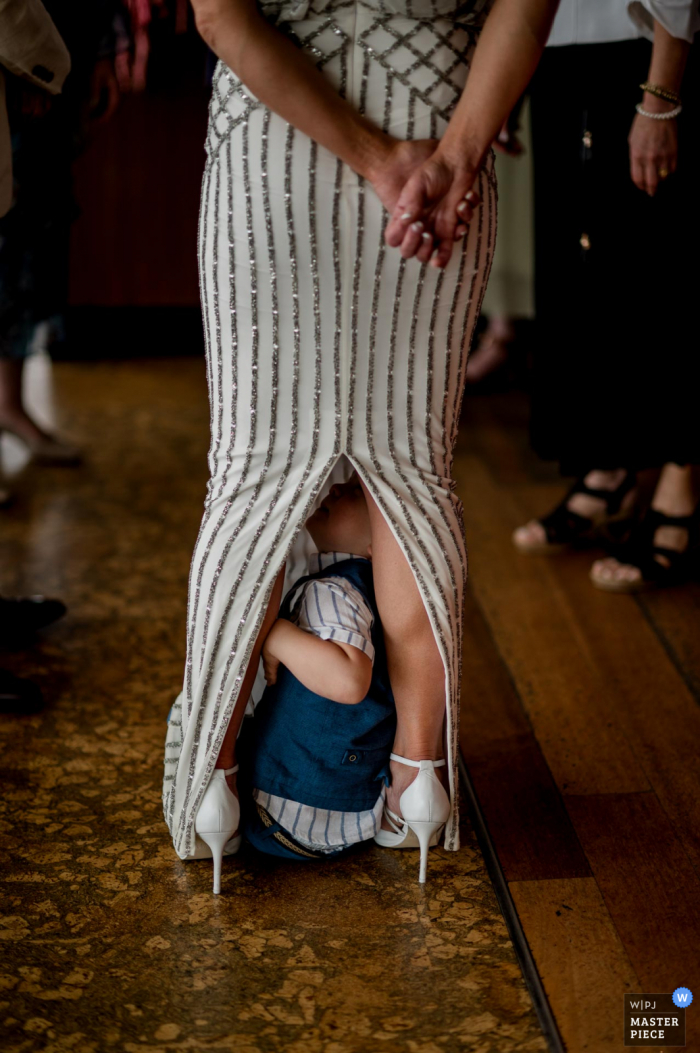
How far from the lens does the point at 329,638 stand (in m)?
1.21

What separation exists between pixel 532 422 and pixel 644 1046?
4.05 ft

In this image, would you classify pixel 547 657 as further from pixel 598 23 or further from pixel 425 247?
pixel 598 23

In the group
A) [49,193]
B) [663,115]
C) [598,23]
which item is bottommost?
[49,193]

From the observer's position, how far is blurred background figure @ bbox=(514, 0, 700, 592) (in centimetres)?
166

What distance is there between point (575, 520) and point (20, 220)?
52.4 inches

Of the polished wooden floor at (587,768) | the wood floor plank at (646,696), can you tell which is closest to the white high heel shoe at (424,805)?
the polished wooden floor at (587,768)

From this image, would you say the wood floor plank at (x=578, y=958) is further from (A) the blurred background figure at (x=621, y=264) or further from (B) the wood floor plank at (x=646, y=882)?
(A) the blurred background figure at (x=621, y=264)

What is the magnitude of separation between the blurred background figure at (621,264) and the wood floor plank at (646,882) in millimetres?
701

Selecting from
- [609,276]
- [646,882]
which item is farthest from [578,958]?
[609,276]

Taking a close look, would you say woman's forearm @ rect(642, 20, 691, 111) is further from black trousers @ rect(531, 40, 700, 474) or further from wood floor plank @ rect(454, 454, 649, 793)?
wood floor plank @ rect(454, 454, 649, 793)

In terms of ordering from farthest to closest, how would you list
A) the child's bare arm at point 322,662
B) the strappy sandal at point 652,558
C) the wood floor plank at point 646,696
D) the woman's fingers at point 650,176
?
the strappy sandal at point 652,558 → the woman's fingers at point 650,176 → the wood floor plank at point 646,696 → the child's bare arm at point 322,662

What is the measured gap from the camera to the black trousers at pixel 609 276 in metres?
1.75

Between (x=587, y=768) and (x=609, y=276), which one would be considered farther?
(x=609, y=276)

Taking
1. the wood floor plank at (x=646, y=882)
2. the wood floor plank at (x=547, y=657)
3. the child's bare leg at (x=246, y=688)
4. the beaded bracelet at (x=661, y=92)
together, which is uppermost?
the beaded bracelet at (x=661, y=92)
